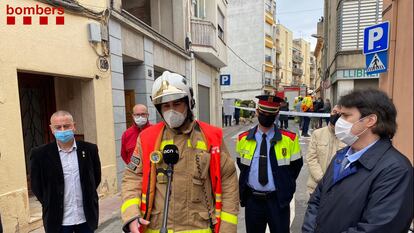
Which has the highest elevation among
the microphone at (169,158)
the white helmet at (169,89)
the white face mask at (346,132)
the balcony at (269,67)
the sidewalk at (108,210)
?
the balcony at (269,67)

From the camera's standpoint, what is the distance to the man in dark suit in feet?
9.95

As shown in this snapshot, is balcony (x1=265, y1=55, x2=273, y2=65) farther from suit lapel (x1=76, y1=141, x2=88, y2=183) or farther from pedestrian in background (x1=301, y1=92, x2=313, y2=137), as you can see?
suit lapel (x1=76, y1=141, x2=88, y2=183)

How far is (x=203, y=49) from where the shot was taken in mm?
12906

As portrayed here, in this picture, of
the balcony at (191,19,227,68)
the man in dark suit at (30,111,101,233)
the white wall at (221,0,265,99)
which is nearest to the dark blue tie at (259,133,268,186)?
the man in dark suit at (30,111,101,233)

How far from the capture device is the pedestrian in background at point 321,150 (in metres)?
3.44

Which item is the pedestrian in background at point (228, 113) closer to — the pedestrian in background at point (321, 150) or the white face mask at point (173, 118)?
the pedestrian in background at point (321, 150)

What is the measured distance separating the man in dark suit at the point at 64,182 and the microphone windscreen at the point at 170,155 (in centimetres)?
157

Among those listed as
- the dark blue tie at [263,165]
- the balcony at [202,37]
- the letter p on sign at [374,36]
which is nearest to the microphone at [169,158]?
the dark blue tie at [263,165]

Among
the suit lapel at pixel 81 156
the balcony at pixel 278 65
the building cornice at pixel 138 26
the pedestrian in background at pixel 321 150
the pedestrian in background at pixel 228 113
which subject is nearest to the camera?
the suit lapel at pixel 81 156

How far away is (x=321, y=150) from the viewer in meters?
3.50

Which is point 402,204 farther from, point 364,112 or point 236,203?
point 236,203

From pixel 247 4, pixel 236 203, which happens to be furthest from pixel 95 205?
pixel 247 4

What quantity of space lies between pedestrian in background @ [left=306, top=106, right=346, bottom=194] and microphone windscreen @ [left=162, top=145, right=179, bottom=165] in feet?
6.67

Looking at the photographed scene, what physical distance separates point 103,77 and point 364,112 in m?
5.39
